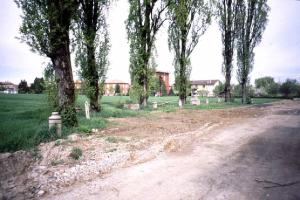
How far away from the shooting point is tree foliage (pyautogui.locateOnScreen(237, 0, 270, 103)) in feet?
99.2

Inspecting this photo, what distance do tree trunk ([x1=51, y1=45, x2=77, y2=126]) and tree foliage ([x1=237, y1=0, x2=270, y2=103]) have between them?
84.6 ft

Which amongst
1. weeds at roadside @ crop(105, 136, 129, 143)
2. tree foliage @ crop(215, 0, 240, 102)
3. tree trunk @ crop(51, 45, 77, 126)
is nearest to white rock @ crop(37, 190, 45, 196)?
weeds at roadside @ crop(105, 136, 129, 143)

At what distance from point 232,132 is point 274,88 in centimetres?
5923

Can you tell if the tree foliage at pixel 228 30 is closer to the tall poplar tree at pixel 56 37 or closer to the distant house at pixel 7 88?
the tall poplar tree at pixel 56 37

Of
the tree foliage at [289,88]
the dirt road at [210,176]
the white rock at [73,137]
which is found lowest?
the dirt road at [210,176]

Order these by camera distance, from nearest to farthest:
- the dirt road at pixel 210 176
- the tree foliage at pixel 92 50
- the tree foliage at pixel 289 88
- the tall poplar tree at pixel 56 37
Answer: the dirt road at pixel 210 176, the tall poplar tree at pixel 56 37, the tree foliage at pixel 92 50, the tree foliage at pixel 289 88

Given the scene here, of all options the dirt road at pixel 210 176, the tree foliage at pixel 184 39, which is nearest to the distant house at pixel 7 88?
the tree foliage at pixel 184 39

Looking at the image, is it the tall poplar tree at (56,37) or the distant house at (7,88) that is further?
the distant house at (7,88)

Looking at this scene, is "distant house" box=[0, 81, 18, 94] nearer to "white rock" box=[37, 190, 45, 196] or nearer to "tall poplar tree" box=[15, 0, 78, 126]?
"tall poplar tree" box=[15, 0, 78, 126]

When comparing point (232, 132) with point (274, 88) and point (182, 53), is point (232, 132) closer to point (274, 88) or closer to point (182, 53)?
point (182, 53)

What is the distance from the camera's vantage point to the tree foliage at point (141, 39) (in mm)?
19859

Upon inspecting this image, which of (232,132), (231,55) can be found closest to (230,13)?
(231,55)

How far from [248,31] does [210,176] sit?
2979cm

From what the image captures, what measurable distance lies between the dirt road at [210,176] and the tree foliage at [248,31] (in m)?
25.4
